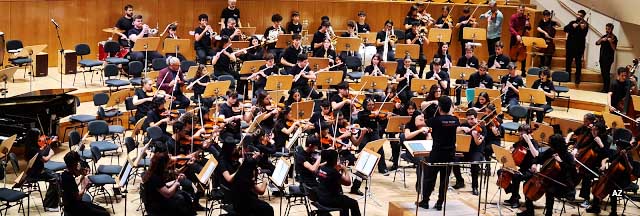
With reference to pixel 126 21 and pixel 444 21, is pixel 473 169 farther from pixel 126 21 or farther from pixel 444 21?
pixel 126 21

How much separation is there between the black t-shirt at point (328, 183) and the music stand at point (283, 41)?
7.80m

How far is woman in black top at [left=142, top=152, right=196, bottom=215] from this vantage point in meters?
10.7

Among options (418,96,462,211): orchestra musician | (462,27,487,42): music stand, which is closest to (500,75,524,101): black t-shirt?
(462,27,487,42): music stand

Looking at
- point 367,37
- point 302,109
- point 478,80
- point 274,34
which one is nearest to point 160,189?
point 302,109

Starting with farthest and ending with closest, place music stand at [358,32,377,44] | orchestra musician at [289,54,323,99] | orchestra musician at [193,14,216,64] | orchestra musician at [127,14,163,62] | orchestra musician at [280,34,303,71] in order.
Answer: music stand at [358,32,377,44]
orchestra musician at [193,14,216,64]
orchestra musician at [127,14,163,62]
orchestra musician at [280,34,303,71]
orchestra musician at [289,54,323,99]

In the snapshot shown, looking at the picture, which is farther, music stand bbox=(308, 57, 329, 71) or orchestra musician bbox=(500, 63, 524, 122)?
music stand bbox=(308, 57, 329, 71)

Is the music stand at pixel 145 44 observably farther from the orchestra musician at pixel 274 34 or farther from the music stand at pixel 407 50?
the music stand at pixel 407 50

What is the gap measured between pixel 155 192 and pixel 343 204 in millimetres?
2236

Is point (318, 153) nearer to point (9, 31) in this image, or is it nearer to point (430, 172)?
point (430, 172)

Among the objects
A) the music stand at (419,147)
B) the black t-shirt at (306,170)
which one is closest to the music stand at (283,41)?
the black t-shirt at (306,170)

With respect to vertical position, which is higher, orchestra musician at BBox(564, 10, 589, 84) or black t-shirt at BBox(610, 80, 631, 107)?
orchestra musician at BBox(564, 10, 589, 84)

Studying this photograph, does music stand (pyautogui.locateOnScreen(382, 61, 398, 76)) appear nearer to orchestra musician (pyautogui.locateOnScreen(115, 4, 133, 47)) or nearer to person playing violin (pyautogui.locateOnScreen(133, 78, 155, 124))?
person playing violin (pyautogui.locateOnScreen(133, 78, 155, 124))

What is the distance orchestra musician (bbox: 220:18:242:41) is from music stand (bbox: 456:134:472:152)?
681 cm

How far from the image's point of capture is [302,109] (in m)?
14.7
